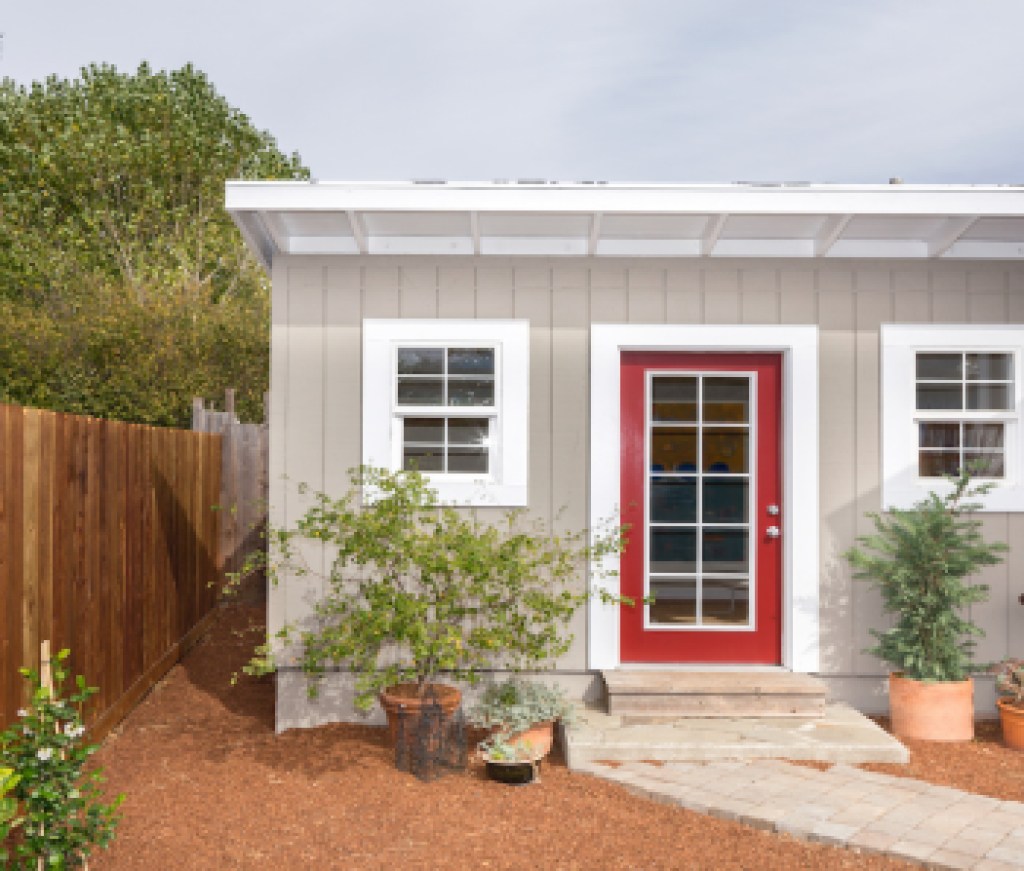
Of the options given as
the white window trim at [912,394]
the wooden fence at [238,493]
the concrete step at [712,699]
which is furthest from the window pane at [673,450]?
the wooden fence at [238,493]

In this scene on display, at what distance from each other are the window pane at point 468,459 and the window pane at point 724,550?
1.40 meters

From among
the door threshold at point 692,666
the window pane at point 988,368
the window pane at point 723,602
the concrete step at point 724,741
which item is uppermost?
the window pane at point 988,368

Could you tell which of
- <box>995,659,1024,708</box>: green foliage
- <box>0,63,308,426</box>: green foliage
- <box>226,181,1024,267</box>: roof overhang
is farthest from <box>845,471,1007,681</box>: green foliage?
<box>0,63,308,426</box>: green foliage

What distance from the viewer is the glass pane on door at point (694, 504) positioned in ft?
18.4

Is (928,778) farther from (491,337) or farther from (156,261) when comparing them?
Answer: (156,261)

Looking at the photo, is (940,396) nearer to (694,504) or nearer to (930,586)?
(930,586)

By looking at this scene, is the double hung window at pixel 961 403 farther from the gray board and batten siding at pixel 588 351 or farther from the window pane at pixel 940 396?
the gray board and batten siding at pixel 588 351

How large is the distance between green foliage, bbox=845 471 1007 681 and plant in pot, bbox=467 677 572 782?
6.24 ft

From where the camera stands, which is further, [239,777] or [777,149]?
[777,149]

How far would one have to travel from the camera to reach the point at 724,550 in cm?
563

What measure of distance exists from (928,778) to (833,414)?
209cm

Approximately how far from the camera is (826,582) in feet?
18.2

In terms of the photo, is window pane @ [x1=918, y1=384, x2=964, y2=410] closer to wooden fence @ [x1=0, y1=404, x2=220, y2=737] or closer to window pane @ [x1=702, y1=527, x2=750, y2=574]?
window pane @ [x1=702, y1=527, x2=750, y2=574]

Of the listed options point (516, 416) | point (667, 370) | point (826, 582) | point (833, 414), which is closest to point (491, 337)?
point (516, 416)
